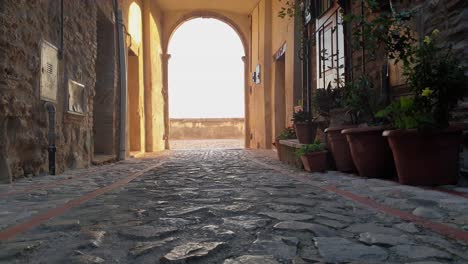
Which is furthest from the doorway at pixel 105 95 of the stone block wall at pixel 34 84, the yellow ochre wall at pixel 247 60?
the stone block wall at pixel 34 84

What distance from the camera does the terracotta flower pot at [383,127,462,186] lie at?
363cm

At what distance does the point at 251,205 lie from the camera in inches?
119

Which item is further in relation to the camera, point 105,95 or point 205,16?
point 205,16

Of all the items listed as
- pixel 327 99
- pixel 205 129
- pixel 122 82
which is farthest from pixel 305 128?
pixel 205 129

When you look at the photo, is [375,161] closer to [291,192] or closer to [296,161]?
[291,192]

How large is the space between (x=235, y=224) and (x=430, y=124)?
2.16 metres

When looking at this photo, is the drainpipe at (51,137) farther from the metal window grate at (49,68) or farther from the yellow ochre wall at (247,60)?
the yellow ochre wall at (247,60)

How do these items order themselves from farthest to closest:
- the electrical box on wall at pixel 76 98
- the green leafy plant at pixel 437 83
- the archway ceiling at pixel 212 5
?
the archway ceiling at pixel 212 5 < the electrical box on wall at pixel 76 98 < the green leafy plant at pixel 437 83

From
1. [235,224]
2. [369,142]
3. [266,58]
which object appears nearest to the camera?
[235,224]

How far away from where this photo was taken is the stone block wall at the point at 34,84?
4.29 meters

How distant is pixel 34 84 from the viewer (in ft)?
16.2

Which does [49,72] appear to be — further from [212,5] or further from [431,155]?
[212,5]

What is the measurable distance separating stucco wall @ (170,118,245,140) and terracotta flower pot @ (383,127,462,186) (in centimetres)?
2088

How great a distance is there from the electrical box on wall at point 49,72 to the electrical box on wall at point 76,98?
0.56 metres
